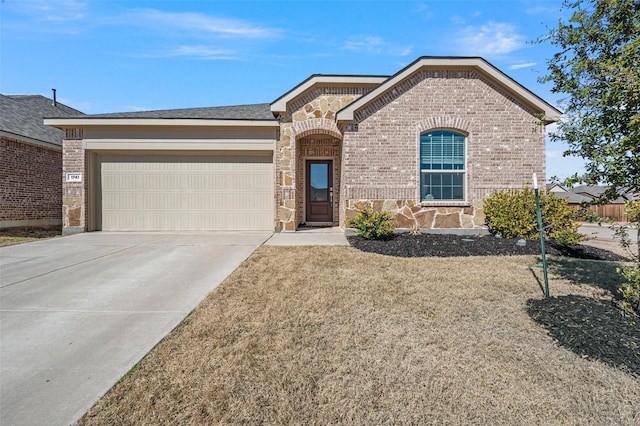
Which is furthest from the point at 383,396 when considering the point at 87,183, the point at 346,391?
the point at 87,183

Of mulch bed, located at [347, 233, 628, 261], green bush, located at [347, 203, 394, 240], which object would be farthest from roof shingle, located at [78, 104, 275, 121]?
mulch bed, located at [347, 233, 628, 261]

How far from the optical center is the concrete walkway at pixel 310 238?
851cm

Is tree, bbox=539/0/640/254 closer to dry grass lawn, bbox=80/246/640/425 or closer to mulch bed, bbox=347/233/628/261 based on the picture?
dry grass lawn, bbox=80/246/640/425

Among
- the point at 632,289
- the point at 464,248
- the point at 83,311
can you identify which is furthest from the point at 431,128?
the point at 83,311

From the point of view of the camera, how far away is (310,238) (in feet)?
31.0

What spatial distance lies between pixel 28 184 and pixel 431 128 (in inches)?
578

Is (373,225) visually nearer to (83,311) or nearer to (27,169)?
(83,311)

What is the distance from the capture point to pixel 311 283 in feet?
16.7

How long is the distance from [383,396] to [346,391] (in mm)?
283

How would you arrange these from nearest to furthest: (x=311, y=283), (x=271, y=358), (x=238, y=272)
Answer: (x=271, y=358)
(x=311, y=283)
(x=238, y=272)

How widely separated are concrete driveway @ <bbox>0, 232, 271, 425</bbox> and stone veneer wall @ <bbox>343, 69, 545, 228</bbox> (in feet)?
13.8

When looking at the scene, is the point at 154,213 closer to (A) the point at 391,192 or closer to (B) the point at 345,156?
(B) the point at 345,156

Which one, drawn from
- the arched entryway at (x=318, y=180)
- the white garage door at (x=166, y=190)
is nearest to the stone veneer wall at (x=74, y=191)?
the white garage door at (x=166, y=190)

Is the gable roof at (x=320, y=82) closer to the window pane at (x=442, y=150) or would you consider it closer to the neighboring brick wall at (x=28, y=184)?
the window pane at (x=442, y=150)
